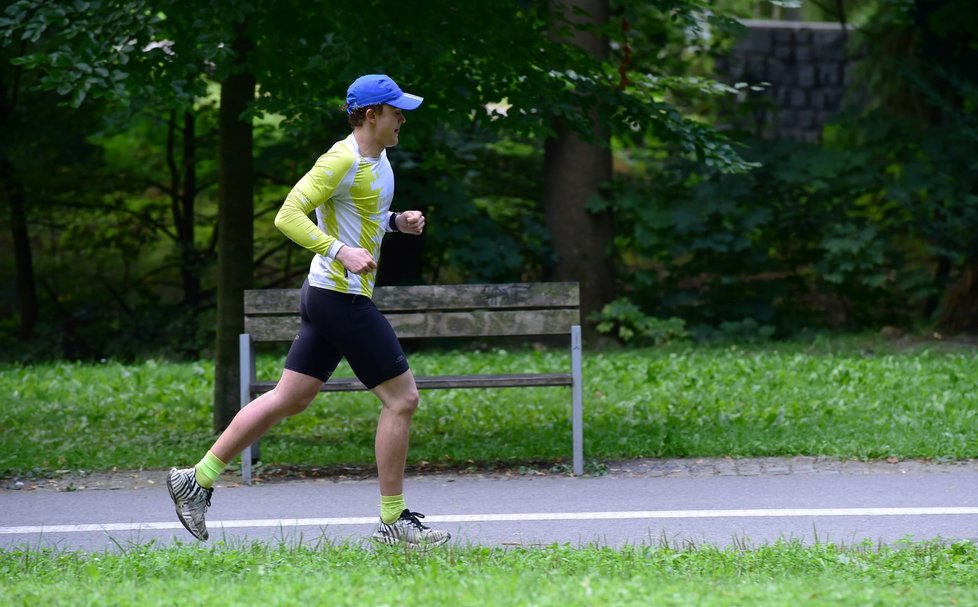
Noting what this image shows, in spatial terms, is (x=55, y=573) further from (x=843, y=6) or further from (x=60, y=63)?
(x=843, y=6)

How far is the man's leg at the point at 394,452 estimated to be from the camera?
18.1 feet

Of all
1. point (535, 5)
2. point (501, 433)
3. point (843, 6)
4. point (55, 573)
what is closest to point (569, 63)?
point (535, 5)

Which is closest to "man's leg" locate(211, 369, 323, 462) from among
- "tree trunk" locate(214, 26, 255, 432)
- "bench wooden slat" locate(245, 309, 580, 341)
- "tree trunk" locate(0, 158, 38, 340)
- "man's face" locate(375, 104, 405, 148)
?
"man's face" locate(375, 104, 405, 148)

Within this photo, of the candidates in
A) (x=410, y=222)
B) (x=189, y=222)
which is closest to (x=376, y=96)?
(x=410, y=222)

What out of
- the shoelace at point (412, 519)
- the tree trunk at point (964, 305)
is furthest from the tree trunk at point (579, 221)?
the shoelace at point (412, 519)

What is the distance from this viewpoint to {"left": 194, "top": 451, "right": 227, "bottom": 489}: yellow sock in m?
5.50

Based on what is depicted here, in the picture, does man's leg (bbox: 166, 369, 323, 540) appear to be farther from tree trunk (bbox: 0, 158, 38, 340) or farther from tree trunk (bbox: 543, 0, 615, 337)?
tree trunk (bbox: 0, 158, 38, 340)

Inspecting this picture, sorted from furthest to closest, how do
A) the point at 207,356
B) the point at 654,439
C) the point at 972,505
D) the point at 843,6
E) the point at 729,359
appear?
the point at 843,6, the point at 207,356, the point at 729,359, the point at 654,439, the point at 972,505

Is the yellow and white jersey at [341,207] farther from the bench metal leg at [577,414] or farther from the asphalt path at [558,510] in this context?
the bench metal leg at [577,414]

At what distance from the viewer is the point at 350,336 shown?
539cm

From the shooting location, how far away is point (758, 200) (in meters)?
15.6

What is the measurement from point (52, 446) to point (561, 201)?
8.30 m

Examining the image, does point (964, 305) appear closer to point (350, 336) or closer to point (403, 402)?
point (403, 402)

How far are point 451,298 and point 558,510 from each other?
1.66 m
